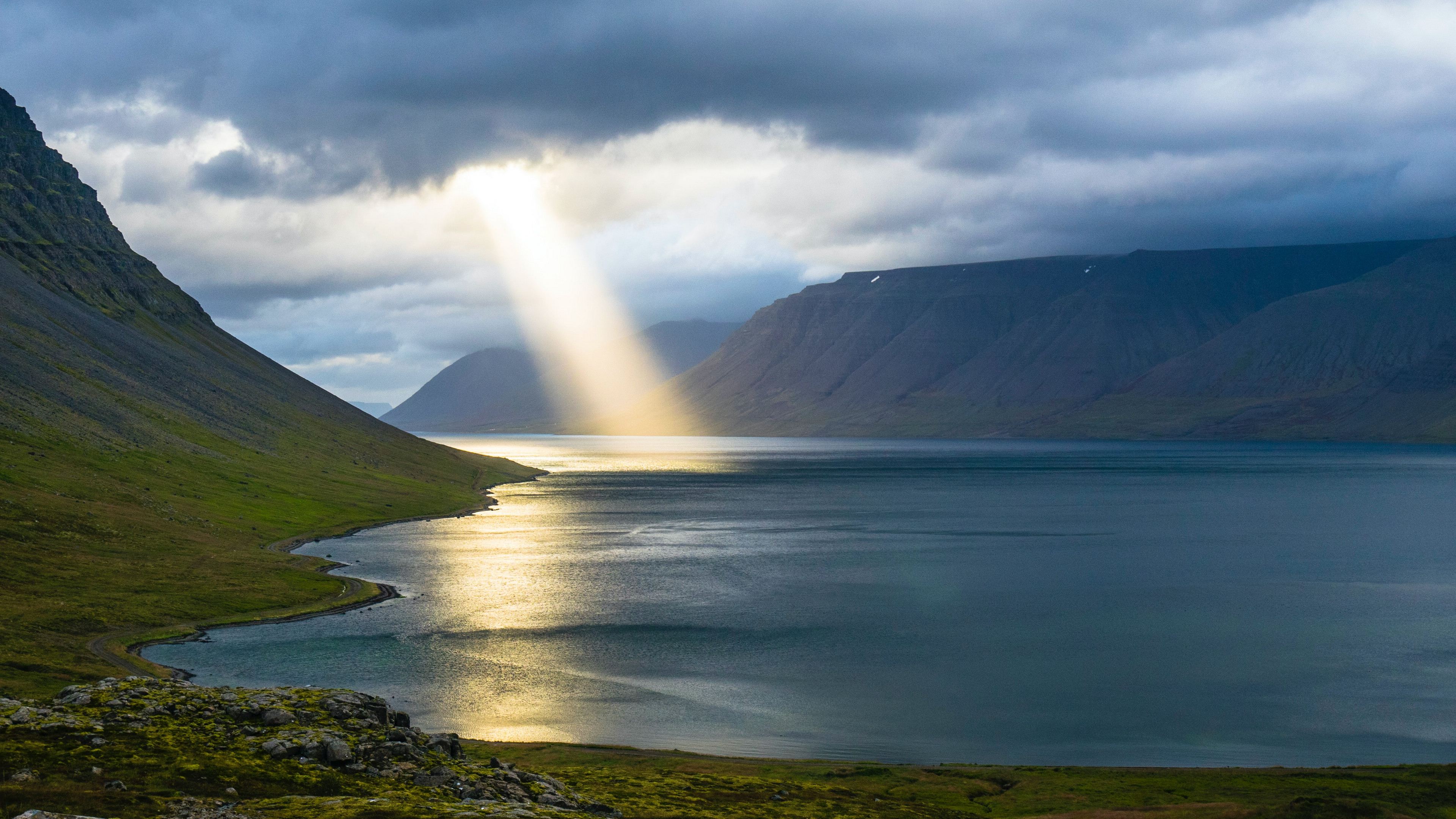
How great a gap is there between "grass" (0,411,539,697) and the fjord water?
651 centimetres

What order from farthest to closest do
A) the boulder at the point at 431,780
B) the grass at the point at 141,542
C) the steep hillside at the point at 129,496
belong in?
the steep hillside at the point at 129,496, the grass at the point at 141,542, the boulder at the point at 431,780

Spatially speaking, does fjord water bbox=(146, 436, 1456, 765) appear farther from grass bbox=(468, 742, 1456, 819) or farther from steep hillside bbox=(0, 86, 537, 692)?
steep hillside bbox=(0, 86, 537, 692)

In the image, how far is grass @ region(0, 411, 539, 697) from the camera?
6919 centimetres

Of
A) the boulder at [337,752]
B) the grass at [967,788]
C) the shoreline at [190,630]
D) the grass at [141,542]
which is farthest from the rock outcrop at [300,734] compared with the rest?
the grass at [141,542]

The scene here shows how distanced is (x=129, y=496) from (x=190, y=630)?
1914 inches

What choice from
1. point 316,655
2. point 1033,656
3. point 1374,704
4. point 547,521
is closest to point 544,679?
point 316,655

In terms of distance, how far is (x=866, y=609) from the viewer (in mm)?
88938

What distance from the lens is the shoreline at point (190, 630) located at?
6309 centimetres

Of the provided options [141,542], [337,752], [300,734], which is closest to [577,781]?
[337,752]

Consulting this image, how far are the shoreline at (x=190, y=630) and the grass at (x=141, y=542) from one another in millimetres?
477

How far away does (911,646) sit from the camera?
7500 cm

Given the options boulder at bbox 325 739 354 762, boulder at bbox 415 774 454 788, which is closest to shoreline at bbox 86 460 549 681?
boulder at bbox 325 739 354 762

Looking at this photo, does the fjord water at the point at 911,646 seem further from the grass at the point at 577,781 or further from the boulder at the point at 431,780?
the boulder at the point at 431,780

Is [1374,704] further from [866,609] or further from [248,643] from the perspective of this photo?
[248,643]
